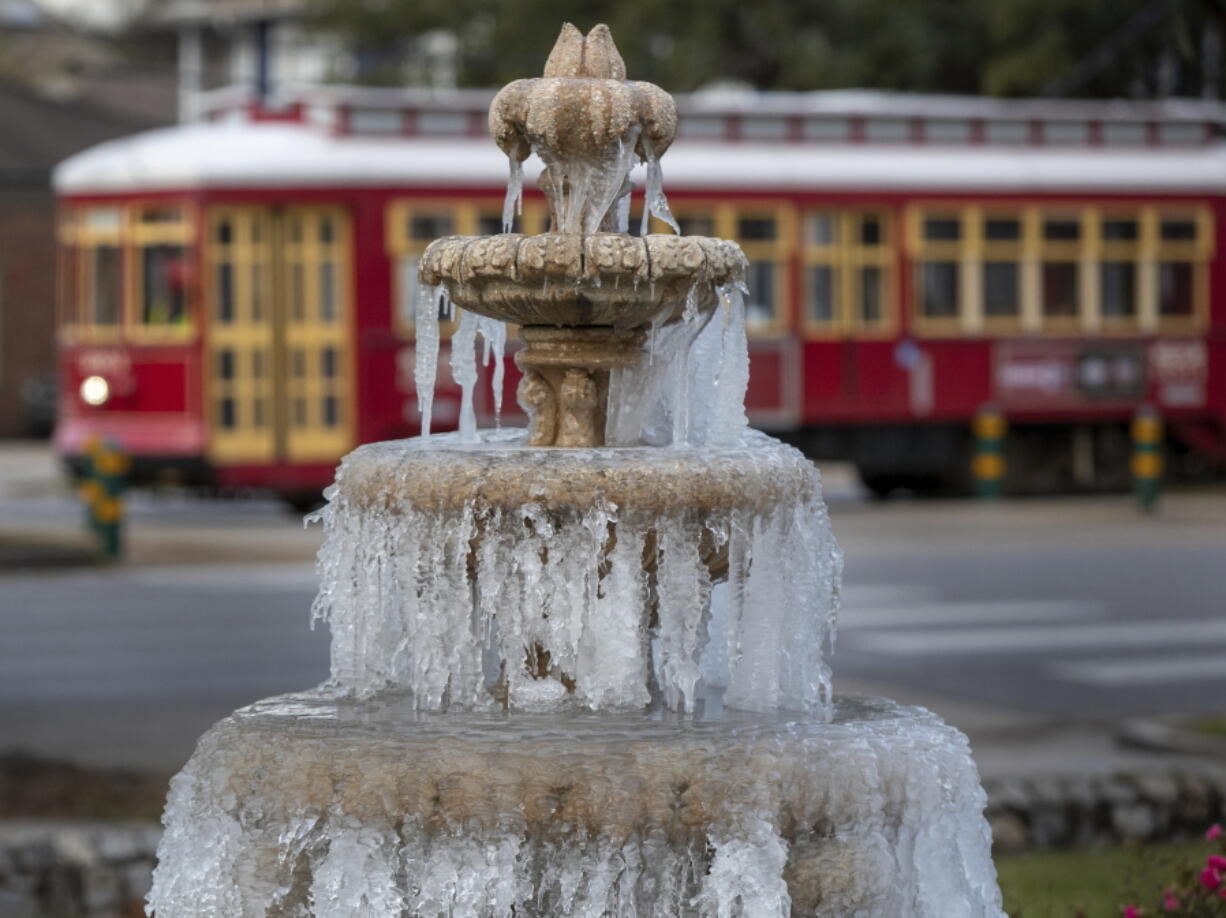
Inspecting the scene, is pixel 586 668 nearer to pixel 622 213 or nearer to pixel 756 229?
pixel 622 213

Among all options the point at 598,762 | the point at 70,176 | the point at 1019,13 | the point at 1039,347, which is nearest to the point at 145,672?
the point at 598,762

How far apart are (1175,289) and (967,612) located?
30.4ft

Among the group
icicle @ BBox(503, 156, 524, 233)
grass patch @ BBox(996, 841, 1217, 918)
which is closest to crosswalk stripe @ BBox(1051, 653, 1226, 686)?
grass patch @ BBox(996, 841, 1217, 918)

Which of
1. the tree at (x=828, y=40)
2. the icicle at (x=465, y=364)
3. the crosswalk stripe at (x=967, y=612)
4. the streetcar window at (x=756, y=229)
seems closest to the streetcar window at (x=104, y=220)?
the streetcar window at (x=756, y=229)

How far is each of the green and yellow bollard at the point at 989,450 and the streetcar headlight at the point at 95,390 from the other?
7.96 meters

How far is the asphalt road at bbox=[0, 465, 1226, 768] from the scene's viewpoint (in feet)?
39.4

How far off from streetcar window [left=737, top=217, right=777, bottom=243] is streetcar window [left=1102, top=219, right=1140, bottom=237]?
11.2 ft

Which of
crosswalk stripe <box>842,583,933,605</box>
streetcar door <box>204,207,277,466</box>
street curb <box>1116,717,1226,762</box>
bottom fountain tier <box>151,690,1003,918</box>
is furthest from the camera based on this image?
streetcar door <box>204,207,277,466</box>

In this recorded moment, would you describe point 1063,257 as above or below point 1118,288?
above

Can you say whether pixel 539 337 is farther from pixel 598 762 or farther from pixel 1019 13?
pixel 1019 13

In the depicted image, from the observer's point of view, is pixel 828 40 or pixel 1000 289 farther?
pixel 828 40

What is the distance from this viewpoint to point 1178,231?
2420 cm

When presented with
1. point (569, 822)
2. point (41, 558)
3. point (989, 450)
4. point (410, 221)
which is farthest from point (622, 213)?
point (989, 450)

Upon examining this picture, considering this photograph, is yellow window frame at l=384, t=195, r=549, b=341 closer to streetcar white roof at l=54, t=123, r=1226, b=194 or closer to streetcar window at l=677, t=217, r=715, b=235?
streetcar white roof at l=54, t=123, r=1226, b=194
